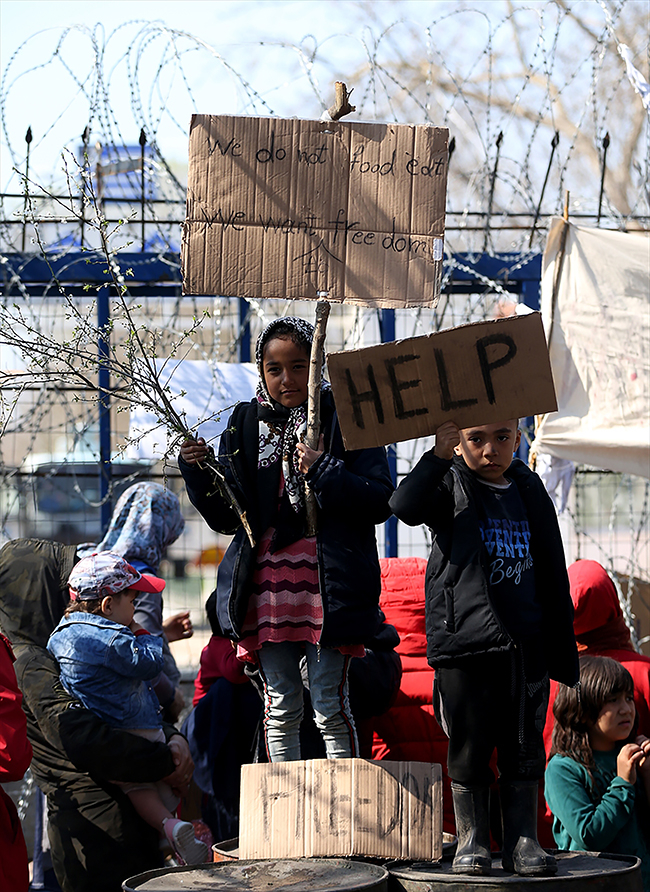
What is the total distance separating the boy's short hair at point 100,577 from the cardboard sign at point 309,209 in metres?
1.07

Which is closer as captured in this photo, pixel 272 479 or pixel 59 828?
pixel 272 479

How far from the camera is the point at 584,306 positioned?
5.08 m

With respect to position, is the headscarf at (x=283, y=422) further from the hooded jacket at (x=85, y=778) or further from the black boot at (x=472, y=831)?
the hooded jacket at (x=85, y=778)

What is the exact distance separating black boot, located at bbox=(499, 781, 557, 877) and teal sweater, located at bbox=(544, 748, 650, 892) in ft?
1.60

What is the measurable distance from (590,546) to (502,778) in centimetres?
341

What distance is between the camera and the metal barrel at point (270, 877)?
2.56 m

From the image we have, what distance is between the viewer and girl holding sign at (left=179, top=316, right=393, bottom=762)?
3.00m

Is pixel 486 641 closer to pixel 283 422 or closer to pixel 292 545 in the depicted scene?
pixel 292 545

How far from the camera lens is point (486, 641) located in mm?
2748

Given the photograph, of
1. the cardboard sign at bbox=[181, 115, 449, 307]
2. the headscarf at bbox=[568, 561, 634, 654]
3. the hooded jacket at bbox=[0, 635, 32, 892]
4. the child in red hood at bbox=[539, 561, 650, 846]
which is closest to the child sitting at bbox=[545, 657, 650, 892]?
the child in red hood at bbox=[539, 561, 650, 846]

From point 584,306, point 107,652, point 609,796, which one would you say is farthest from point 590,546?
point 107,652

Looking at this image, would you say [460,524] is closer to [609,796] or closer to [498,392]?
[498,392]

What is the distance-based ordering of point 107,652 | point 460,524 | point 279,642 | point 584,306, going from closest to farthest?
point 460,524 → point 279,642 → point 107,652 → point 584,306

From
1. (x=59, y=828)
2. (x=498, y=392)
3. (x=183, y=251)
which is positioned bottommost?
(x=59, y=828)
